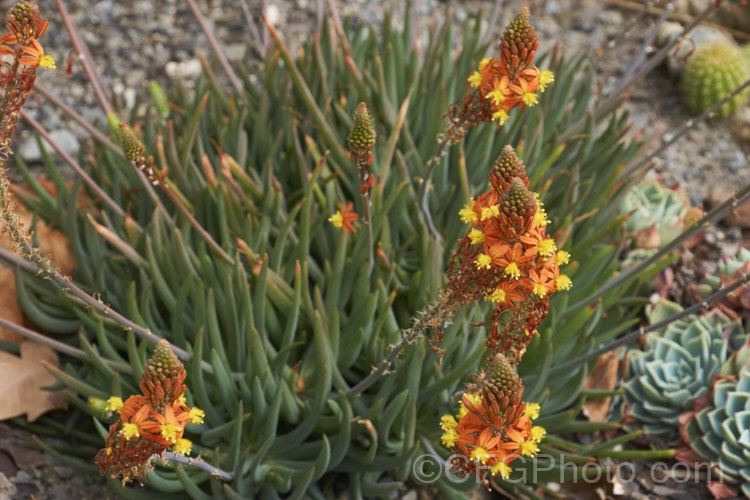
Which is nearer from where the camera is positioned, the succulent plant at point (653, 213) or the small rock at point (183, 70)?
the succulent plant at point (653, 213)

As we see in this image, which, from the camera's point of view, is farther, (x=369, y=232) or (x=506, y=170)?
(x=369, y=232)

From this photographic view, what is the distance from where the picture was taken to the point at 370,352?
2354mm

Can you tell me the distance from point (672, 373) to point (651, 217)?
75 cm

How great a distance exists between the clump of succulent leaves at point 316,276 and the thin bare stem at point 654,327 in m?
0.07

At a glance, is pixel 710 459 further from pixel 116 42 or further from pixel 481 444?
pixel 116 42

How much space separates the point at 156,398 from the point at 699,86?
3.58 m

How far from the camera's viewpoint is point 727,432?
243 centimetres

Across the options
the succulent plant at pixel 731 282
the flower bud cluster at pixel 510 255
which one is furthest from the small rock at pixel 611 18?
the flower bud cluster at pixel 510 255

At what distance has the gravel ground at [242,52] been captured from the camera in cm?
386

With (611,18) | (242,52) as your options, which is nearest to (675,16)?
(611,18)

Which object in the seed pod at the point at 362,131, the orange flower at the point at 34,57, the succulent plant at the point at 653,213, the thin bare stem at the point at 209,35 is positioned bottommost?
the succulent plant at the point at 653,213

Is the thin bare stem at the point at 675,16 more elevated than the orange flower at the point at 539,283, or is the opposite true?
the orange flower at the point at 539,283

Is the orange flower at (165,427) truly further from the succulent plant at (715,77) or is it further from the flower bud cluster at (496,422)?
the succulent plant at (715,77)

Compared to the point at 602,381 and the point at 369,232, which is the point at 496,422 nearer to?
the point at 369,232
